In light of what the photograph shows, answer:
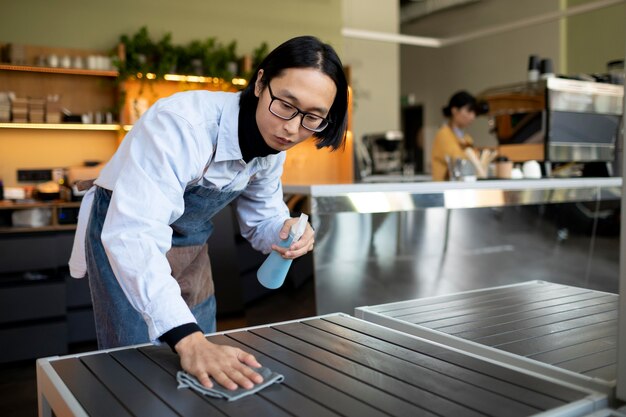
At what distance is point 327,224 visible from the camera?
7.81 ft

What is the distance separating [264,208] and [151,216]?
48cm

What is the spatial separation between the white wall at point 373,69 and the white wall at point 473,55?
1554 millimetres

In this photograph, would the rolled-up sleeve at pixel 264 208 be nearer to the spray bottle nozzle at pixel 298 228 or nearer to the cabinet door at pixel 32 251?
the spray bottle nozzle at pixel 298 228

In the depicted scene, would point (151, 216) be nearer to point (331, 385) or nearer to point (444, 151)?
point (331, 385)

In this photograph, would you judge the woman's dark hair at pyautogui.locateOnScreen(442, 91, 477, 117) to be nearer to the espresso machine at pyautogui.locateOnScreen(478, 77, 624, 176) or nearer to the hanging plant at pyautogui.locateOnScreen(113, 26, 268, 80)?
the espresso machine at pyautogui.locateOnScreen(478, 77, 624, 176)

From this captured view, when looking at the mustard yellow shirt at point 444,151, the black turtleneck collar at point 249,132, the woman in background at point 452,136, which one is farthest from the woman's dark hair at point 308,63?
the mustard yellow shirt at point 444,151

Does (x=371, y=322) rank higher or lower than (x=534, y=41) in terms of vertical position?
lower

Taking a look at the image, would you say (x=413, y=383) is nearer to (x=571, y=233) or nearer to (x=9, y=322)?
(x=571, y=233)

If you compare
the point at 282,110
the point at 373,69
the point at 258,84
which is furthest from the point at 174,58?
the point at 282,110

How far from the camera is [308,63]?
1.13 m

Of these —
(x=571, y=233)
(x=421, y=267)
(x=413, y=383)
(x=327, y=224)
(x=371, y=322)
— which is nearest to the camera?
(x=413, y=383)

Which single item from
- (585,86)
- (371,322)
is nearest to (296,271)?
(371,322)

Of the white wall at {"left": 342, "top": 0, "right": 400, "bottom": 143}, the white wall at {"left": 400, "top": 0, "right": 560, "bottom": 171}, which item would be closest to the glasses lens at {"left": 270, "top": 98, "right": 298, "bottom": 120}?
the white wall at {"left": 342, "top": 0, "right": 400, "bottom": 143}

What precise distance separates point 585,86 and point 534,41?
4.57 metres
